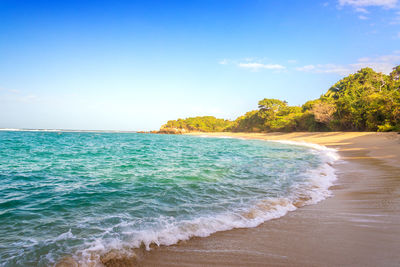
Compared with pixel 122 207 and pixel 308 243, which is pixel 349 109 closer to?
pixel 308 243

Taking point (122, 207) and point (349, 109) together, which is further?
point (349, 109)

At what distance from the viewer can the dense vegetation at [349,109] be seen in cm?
2784

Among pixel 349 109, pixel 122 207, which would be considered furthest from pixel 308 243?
pixel 349 109

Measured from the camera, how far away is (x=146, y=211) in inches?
169

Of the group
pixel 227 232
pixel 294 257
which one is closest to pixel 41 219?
pixel 227 232

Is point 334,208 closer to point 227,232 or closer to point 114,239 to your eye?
point 227,232

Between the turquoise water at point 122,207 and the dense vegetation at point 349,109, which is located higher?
the dense vegetation at point 349,109

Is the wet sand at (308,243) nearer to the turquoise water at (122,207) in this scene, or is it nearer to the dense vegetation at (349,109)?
the turquoise water at (122,207)

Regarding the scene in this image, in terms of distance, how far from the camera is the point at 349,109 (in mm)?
34469

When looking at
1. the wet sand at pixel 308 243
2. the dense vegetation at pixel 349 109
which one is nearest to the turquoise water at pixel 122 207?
the wet sand at pixel 308 243

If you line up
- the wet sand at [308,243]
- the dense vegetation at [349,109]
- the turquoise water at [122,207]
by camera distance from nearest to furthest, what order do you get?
1. the wet sand at [308,243]
2. the turquoise water at [122,207]
3. the dense vegetation at [349,109]

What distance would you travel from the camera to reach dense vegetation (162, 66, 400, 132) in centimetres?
2784

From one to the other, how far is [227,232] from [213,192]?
7.65ft

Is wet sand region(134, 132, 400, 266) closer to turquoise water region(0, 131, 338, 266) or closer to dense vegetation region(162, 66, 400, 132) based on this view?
turquoise water region(0, 131, 338, 266)
